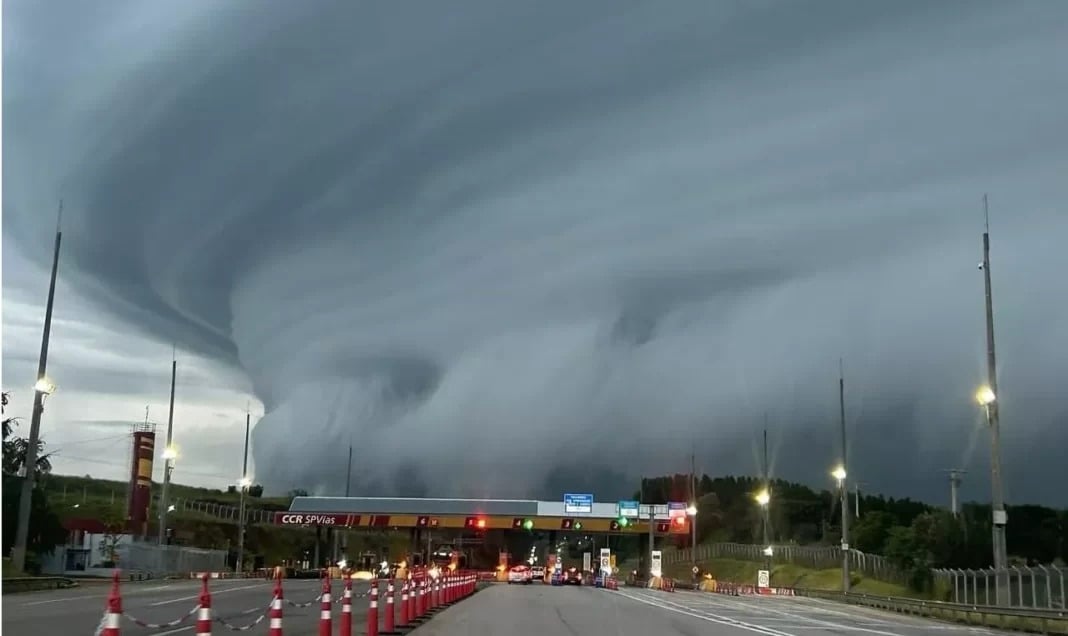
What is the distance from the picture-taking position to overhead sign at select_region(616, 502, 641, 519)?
96.3m

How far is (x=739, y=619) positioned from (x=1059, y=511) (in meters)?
73.5

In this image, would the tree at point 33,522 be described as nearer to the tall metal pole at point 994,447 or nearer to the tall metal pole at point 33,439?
the tall metal pole at point 33,439

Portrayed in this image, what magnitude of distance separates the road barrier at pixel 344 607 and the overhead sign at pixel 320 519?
170 ft

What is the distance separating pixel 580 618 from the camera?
1219 inches

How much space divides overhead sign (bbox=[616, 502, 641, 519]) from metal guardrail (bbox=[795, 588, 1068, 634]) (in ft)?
129

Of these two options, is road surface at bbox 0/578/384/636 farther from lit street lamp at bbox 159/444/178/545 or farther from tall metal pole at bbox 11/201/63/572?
lit street lamp at bbox 159/444/178/545

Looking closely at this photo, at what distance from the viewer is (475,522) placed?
99562mm

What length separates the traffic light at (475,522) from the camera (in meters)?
99.6

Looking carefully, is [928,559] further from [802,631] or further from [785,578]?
[802,631]

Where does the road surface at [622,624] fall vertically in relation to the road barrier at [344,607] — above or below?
below

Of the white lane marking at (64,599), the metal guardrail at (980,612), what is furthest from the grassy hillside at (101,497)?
the metal guardrail at (980,612)

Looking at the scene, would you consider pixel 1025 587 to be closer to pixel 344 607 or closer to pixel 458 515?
pixel 344 607

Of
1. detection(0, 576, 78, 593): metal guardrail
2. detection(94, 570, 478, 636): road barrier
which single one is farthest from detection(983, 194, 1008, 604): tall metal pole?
detection(0, 576, 78, 593): metal guardrail

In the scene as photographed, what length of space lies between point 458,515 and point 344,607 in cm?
8590
